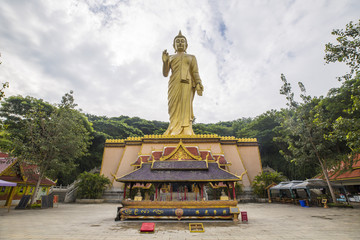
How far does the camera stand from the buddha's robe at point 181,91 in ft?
74.0

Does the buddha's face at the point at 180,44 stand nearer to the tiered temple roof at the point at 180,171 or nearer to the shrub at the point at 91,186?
the tiered temple roof at the point at 180,171

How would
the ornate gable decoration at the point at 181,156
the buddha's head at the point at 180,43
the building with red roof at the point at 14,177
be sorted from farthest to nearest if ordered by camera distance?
1. the buddha's head at the point at 180,43
2. the building with red roof at the point at 14,177
3. the ornate gable decoration at the point at 181,156

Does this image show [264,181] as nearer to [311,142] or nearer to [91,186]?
[311,142]

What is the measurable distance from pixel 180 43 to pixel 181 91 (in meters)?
5.80

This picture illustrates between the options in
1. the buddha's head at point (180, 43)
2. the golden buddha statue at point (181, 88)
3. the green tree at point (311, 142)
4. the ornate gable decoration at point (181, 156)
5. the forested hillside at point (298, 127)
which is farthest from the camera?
the buddha's head at point (180, 43)

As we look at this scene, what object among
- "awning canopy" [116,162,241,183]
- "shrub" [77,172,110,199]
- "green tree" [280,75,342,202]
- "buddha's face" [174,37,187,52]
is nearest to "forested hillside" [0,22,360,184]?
"green tree" [280,75,342,202]

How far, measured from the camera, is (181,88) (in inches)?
893

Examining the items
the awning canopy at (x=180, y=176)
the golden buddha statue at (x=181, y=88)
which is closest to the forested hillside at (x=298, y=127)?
the awning canopy at (x=180, y=176)

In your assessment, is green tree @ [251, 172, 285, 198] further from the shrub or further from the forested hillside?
the shrub

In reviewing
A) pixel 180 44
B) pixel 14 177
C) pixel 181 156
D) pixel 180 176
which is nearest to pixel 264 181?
pixel 181 156

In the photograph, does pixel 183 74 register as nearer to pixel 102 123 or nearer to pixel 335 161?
pixel 335 161

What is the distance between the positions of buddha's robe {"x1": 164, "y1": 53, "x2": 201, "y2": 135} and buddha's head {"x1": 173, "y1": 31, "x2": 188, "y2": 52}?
811mm

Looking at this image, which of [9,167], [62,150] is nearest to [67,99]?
[62,150]

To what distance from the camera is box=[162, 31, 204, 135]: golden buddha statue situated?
887 inches
